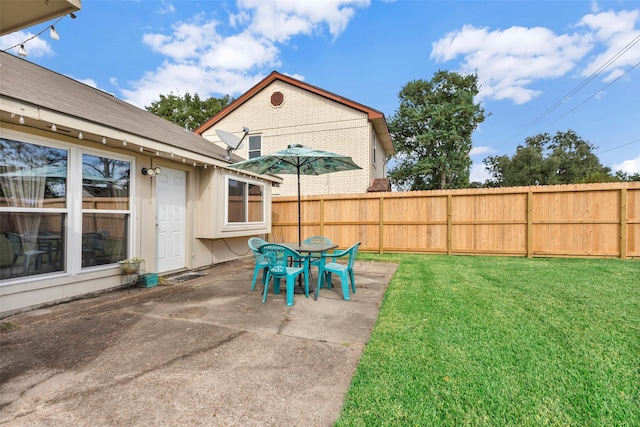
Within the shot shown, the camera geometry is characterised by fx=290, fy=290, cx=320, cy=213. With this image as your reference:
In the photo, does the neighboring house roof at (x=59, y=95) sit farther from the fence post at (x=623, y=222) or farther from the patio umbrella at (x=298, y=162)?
the fence post at (x=623, y=222)

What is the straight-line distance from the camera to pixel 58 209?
4.32 metres

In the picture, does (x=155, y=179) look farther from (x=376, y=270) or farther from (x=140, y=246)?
(x=376, y=270)

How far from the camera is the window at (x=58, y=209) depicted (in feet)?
12.7

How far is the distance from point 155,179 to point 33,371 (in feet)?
13.5

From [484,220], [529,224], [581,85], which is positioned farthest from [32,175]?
[581,85]

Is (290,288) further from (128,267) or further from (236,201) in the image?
(236,201)

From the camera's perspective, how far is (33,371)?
251 centimetres

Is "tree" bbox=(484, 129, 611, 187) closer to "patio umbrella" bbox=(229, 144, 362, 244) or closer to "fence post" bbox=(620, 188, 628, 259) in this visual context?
"fence post" bbox=(620, 188, 628, 259)

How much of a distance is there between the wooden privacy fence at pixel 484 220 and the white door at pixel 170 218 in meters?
4.53

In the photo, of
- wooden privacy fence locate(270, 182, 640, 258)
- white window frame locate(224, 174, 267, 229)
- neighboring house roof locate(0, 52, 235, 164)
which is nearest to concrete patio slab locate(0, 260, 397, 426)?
neighboring house roof locate(0, 52, 235, 164)

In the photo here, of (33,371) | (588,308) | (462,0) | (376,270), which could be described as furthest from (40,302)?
(462,0)

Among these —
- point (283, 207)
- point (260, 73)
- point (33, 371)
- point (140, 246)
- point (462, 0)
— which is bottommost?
point (33, 371)

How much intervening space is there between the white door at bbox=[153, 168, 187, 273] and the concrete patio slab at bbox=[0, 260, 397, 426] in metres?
1.79

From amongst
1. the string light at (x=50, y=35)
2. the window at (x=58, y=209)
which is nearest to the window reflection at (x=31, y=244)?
the window at (x=58, y=209)
